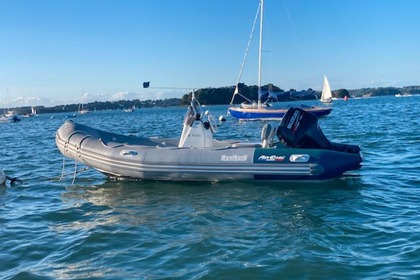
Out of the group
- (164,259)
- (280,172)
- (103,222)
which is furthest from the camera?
(280,172)

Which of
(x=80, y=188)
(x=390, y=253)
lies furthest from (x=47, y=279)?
(x=80, y=188)

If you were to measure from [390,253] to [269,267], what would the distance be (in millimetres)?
1427

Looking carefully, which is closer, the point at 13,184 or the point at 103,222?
the point at 103,222

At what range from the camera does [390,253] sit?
5.04 meters

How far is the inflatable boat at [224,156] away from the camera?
342 inches

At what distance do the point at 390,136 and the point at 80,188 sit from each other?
12034 mm

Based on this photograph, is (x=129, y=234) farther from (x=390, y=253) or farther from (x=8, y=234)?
(x=390, y=253)

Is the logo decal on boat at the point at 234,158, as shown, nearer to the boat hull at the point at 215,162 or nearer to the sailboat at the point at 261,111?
the boat hull at the point at 215,162

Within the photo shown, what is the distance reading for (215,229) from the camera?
6.20m

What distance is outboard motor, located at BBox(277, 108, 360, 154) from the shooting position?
941 cm

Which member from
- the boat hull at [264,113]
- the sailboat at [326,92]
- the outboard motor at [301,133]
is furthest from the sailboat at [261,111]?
the sailboat at [326,92]

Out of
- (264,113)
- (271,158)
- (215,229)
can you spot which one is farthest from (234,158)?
(264,113)

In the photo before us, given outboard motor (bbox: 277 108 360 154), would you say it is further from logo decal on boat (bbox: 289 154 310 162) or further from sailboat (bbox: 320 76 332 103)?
sailboat (bbox: 320 76 332 103)

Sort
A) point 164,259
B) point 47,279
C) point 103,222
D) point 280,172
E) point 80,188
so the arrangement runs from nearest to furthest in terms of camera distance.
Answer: point 47,279 → point 164,259 → point 103,222 → point 280,172 → point 80,188
